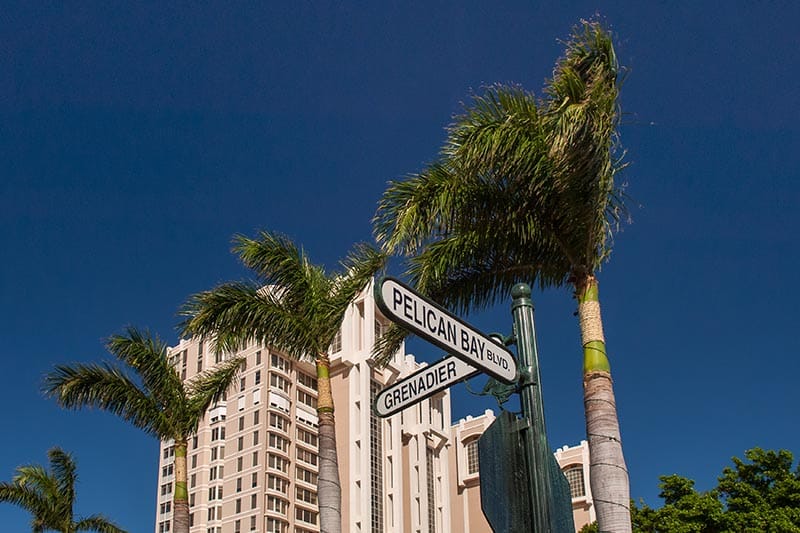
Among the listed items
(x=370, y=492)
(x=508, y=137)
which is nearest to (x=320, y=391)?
(x=508, y=137)

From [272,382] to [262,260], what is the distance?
60.0 m

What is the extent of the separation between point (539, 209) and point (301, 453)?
69878mm

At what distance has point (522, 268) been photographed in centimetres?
1383

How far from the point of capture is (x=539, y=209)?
1316cm

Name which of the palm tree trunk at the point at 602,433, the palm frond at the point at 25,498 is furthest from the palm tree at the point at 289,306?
A: the palm frond at the point at 25,498

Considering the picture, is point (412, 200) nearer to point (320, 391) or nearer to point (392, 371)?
point (320, 391)

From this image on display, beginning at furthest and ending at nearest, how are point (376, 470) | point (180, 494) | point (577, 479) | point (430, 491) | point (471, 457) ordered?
point (471, 457) → point (430, 491) → point (577, 479) → point (376, 470) → point (180, 494)

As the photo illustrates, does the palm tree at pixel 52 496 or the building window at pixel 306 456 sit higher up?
the building window at pixel 306 456

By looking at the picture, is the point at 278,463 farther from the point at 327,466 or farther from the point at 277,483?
the point at 327,466

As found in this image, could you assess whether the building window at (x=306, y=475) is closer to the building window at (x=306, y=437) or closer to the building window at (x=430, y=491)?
the building window at (x=306, y=437)

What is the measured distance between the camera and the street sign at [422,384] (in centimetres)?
527

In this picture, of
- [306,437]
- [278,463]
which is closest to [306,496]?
[278,463]

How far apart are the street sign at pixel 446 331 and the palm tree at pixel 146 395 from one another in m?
18.6

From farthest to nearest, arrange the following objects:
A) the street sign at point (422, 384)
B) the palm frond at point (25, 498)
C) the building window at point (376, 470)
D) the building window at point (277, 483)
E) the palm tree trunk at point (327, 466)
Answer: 1. the building window at point (277, 483)
2. the building window at point (376, 470)
3. the palm frond at point (25, 498)
4. the palm tree trunk at point (327, 466)
5. the street sign at point (422, 384)
